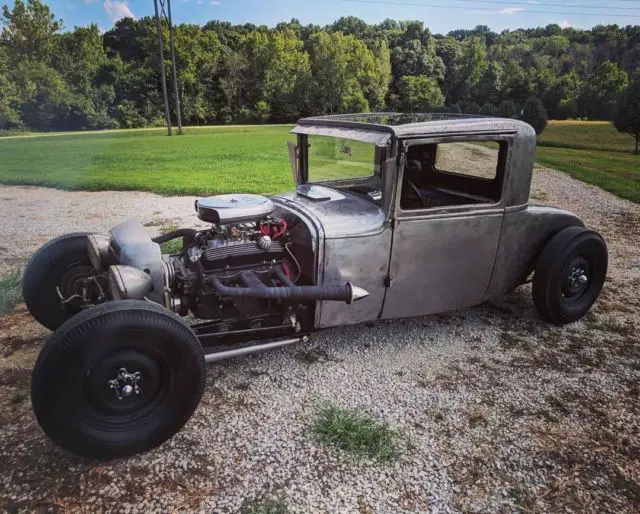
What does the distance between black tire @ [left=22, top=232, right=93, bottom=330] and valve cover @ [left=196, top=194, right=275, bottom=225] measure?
1317mm

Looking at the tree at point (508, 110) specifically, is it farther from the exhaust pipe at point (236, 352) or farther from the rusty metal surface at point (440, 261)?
the exhaust pipe at point (236, 352)

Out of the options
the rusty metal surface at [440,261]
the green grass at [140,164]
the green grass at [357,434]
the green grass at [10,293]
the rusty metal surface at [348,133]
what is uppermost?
the rusty metal surface at [348,133]

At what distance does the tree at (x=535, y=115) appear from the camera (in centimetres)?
2420

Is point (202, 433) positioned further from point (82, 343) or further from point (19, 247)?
point (19, 247)

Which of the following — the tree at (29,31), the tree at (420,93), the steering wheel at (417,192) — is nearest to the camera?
the steering wheel at (417,192)

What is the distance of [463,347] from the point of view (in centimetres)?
419

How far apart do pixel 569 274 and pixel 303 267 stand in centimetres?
274

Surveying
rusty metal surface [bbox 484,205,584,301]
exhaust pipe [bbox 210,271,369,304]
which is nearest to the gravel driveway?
rusty metal surface [bbox 484,205,584,301]

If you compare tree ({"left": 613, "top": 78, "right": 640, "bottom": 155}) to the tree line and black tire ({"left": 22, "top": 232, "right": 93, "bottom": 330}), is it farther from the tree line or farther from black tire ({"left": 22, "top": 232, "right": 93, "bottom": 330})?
black tire ({"left": 22, "top": 232, "right": 93, "bottom": 330})

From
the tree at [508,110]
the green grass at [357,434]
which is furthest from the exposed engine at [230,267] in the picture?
the tree at [508,110]

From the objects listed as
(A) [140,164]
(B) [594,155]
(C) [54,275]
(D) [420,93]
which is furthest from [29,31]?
(D) [420,93]

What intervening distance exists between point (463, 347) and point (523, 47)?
1754 inches

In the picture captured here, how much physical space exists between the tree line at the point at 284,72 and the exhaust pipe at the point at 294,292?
11.9 meters

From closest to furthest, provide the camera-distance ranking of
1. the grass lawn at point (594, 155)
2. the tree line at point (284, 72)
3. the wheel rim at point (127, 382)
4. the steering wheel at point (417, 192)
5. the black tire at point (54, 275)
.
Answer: the wheel rim at point (127, 382), the black tire at point (54, 275), the steering wheel at point (417, 192), the grass lawn at point (594, 155), the tree line at point (284, 72)
